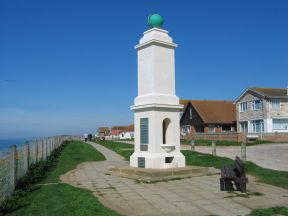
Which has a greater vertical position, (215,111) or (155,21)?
(155,21)

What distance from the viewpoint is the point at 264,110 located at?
42969mm

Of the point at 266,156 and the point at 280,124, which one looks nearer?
the point at 266,156

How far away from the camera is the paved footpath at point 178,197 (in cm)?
788

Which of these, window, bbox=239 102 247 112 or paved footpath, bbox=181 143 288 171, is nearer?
paved footpath, bbox=181 143 288 171

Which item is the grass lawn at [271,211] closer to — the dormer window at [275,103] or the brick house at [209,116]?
the dormer window at [275,103]

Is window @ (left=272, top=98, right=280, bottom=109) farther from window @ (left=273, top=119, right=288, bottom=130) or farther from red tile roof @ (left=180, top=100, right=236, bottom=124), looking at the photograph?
red tile roof @ (left=180, top=100, right=236, bottom=124)

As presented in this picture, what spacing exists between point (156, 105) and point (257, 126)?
112ft

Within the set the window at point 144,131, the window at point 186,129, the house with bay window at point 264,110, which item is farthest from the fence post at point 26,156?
the window at point 186,129

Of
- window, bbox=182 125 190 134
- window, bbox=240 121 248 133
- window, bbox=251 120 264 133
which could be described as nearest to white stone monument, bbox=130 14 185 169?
window, bbox=251 120 264 133

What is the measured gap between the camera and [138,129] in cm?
1500

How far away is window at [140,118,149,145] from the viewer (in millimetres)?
14438

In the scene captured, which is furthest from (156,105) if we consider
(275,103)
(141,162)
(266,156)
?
(275,103)

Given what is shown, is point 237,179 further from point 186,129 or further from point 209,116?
point 186,129

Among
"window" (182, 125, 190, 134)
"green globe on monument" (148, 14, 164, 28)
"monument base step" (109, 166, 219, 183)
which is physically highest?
"green globe on monument" (148, 14, 164, 28)
